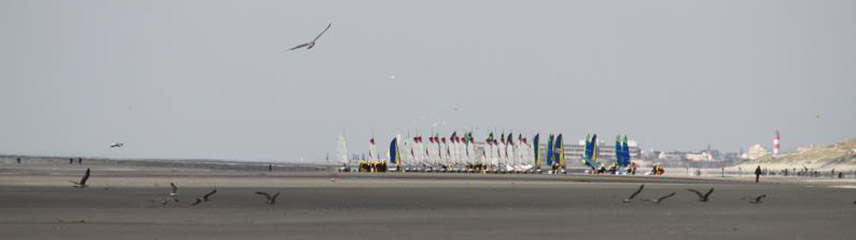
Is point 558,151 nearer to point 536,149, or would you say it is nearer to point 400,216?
point 536,149

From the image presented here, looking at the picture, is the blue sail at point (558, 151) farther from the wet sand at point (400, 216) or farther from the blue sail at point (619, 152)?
the wet sand at point (400, 216)

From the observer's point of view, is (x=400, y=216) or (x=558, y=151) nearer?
(x=400, y=216)

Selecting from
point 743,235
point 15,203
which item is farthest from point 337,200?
point 743,235

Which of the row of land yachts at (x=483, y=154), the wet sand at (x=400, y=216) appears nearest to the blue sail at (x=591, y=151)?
the row of land yachts at (x=483, y=154)

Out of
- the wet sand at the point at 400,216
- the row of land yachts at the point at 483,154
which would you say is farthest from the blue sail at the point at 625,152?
the wet sand at the point at 400,216

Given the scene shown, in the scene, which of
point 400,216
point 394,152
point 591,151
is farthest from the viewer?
point 591,151

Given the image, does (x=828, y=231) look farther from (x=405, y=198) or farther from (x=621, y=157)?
(x=621, y=157)

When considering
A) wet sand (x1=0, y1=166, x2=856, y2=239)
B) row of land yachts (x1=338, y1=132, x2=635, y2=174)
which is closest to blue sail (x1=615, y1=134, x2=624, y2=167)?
row of land yachts (x1=338, y1=132, x2=635, y2=174)

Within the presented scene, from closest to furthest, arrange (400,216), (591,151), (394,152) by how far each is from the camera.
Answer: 1. (400,216)
2. (394,152)
3. (591,151)

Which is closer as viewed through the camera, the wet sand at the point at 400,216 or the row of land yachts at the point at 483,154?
the wet sand at the point at 400,216

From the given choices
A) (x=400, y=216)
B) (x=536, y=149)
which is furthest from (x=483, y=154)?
(x=400, y=216)

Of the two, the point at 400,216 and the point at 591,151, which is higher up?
the point at 591,151

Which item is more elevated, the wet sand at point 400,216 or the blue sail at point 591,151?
the blue sail at point 591,151

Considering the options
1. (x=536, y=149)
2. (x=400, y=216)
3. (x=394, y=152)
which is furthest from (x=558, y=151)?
(x=400, y=216)
